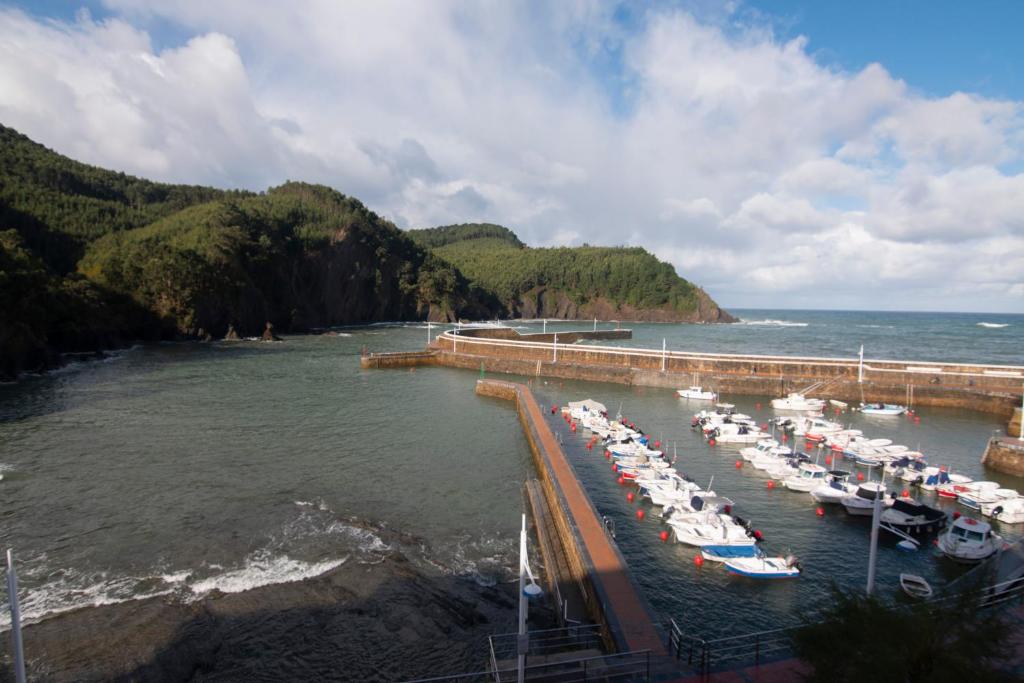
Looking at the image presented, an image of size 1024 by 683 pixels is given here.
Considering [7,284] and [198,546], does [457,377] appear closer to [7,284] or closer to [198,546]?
[198,546]

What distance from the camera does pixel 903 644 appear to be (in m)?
7.11

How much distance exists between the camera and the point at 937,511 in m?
20.5

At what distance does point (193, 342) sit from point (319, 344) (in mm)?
19514

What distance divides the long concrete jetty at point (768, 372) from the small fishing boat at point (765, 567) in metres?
33.3

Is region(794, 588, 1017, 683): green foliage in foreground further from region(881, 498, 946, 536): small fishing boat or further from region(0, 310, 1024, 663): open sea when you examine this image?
region(881, 498, 946, 536): small fishing boat

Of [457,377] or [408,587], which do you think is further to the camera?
[457,377]

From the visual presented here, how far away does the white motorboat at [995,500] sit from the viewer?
21.8 m

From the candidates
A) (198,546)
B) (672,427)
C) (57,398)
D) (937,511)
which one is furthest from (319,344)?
(937,511)

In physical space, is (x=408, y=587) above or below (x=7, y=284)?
below

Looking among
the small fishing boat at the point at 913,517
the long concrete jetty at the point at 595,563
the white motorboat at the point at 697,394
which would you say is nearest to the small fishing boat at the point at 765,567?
the long concrete jetty at the point at 595,563

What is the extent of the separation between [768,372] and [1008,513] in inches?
1107

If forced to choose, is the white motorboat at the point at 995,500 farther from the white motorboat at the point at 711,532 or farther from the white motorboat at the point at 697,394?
the white motorboat at the point at 697,394

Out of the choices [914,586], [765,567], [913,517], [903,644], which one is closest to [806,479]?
[913,517]

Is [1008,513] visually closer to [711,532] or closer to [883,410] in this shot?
[711,532]
